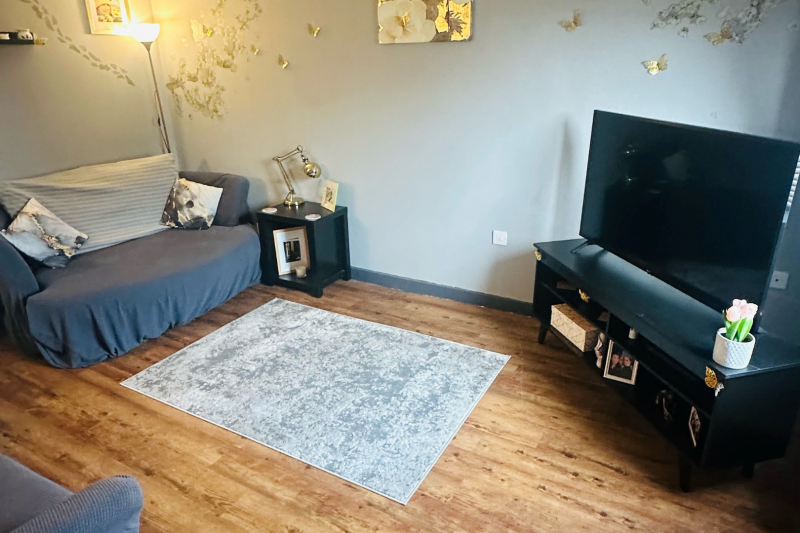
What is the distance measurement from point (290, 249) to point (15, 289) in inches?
64.7

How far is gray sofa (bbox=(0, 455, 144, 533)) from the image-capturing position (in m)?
1.21

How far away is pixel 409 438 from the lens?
91.2 inches

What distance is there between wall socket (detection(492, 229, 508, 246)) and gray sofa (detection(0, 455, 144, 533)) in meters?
2.45

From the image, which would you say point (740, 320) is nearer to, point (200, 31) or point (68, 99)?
point (200, 31)

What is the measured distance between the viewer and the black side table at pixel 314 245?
12.0ft

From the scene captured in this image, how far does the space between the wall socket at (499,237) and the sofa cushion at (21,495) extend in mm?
2522

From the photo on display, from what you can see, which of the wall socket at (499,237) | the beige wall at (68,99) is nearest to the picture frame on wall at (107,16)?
the beige wall at (68,99)

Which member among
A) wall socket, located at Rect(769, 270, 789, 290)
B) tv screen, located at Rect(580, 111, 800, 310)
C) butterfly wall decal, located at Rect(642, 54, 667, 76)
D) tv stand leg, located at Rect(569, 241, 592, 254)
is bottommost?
wall socket, located at Rect(769, 270, 789, 290)

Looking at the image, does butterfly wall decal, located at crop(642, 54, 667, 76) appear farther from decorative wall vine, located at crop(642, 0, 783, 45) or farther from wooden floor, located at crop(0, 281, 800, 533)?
wooden floor, located at crop(0, 281, 800, 533)

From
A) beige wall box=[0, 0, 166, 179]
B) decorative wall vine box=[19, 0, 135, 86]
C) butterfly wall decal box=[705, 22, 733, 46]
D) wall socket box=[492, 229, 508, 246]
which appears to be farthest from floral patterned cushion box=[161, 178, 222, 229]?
butterfly wall decal box=[705, 22, 733, 46]

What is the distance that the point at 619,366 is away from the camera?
7.77 ft

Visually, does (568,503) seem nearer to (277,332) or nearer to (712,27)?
(277,332)

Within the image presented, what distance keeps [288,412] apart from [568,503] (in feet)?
4.21

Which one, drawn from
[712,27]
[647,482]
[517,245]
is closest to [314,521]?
[647,482]
